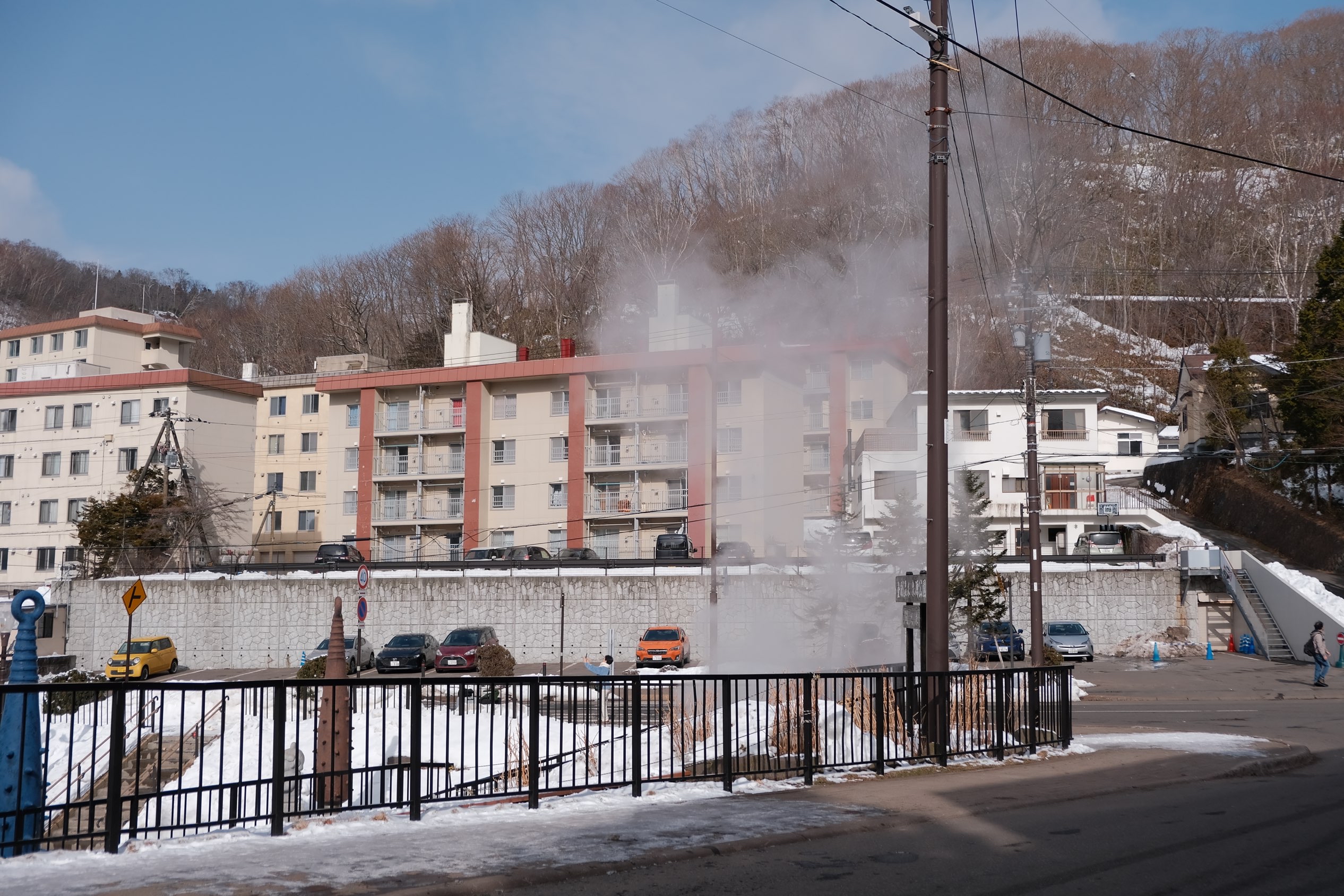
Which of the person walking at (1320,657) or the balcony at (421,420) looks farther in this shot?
the balcony at (421,420)

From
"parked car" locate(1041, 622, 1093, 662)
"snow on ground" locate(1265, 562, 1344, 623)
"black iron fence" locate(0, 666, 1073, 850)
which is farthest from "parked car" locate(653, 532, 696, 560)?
"black iron fence" locate(0, 666, 1073, 850)

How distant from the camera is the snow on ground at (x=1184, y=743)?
15430mm

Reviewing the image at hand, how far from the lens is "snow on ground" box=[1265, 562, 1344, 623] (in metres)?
33.6

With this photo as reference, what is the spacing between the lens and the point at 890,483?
4638 centimetres

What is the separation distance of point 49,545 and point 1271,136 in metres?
96.0

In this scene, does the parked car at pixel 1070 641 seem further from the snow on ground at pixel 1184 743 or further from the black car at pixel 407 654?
the black car at pixel 407 654

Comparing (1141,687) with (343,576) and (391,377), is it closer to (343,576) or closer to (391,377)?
(343,576)

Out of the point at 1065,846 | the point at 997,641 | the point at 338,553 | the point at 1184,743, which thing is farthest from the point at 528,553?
the point at 1065,846

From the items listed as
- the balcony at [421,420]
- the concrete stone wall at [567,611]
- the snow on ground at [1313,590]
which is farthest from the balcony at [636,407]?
the snow on ground at [1313,590]

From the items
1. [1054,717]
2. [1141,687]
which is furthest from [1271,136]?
[1054,717]

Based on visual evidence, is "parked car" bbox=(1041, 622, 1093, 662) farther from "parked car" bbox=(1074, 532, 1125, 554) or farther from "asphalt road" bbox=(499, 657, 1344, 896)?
"asphalt road" bbox=(499, 657, 1344, 896)

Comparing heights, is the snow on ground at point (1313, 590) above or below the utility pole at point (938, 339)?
below

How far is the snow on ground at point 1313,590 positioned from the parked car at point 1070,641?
6422 mm

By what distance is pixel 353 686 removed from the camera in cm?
945
